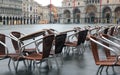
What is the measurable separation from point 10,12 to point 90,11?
33867 mm

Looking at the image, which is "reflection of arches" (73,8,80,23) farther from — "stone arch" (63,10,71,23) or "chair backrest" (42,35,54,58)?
"chair backrest" (42,35,54,58)

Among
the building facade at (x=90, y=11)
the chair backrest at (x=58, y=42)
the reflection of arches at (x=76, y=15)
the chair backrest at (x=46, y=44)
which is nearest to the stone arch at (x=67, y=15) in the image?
the building facade at (x=90, y=11)

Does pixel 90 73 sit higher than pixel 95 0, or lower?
lower

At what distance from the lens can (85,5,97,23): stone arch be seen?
128m

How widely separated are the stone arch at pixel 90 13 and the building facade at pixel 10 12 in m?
26.6

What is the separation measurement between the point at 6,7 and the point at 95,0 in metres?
37.1

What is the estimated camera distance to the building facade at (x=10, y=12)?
10638cm

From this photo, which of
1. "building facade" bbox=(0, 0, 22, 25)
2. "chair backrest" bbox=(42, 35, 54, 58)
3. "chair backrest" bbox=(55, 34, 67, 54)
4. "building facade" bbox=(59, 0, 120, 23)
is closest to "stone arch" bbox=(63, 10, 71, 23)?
"building facade" bbox=(59, 0, 120, 23)

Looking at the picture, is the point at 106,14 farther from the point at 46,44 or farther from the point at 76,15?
the point at 46,44

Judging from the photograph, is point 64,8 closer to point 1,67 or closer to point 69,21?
point 69,21

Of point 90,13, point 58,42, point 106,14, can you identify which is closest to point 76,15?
point 90,13

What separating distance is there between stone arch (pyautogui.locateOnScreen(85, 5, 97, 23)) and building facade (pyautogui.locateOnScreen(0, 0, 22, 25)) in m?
26.6

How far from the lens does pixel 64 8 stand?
136 m

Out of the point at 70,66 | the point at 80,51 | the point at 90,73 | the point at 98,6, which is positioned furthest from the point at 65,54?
the point at 98,6
